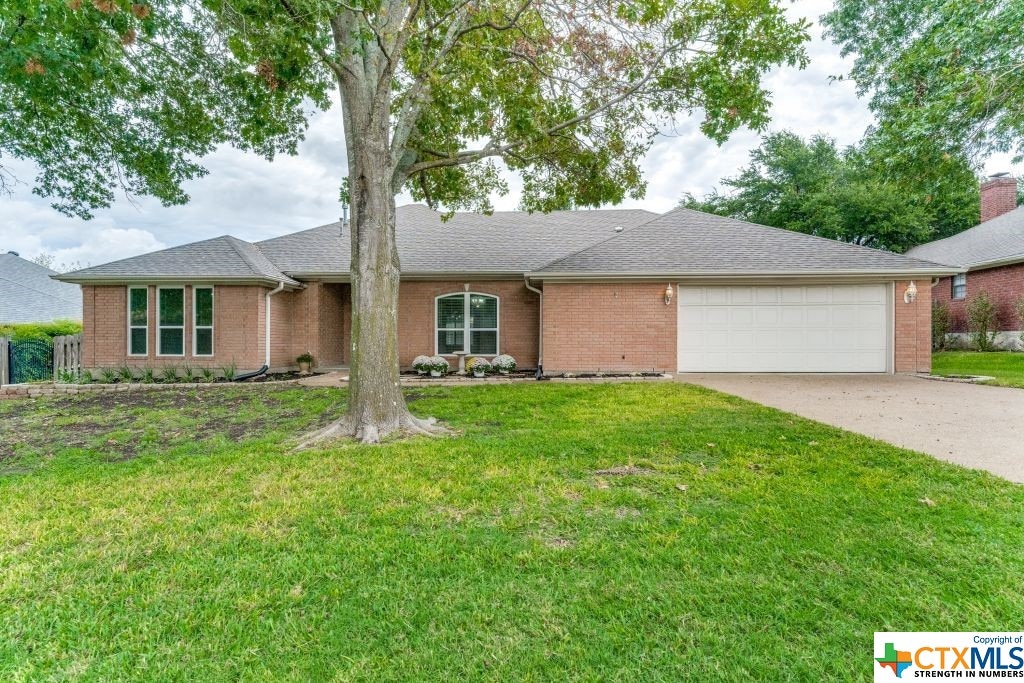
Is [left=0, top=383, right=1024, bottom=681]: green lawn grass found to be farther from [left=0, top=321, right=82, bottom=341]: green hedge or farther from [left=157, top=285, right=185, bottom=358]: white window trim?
[left=0, top=321, right=82, bottom=341]: green hedge

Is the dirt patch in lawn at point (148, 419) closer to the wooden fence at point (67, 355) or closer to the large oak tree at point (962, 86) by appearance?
the wooden fence at point (67, 355)

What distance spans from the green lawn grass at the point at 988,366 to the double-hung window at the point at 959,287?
354 centimetres

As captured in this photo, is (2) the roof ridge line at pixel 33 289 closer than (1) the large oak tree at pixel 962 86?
No

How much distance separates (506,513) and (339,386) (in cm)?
754

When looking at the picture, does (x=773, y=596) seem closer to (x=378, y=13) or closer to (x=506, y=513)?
(x=506, y=513)

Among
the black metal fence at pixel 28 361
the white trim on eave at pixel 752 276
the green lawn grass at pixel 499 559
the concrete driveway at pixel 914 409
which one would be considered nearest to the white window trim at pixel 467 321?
the white trim on eave at pixel 752 276

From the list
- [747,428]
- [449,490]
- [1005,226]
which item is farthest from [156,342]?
[1005,226]

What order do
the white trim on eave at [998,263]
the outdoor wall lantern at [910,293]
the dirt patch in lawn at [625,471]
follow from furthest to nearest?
1. the white trim on eave at [998,263]
2. the outdoor wall lantern at [910,293]
3. the dirt patch in lawn at [625,471]

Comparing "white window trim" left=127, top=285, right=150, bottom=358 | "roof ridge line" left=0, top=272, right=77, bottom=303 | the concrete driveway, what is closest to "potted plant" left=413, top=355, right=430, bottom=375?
the concrete driveway

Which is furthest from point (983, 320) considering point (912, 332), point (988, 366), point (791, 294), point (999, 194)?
point (791, 294)

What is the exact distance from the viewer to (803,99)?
12.1m

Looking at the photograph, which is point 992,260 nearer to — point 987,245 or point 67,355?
point 987,245

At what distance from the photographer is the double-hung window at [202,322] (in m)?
11.5

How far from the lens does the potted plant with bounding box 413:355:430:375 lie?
11367 millimetres
